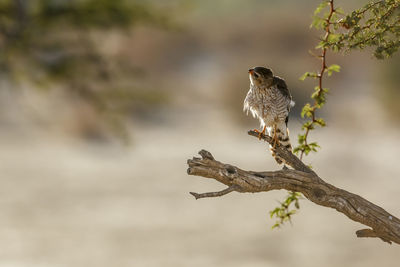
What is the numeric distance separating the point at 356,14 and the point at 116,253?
357 inches

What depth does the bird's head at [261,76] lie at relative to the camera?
411cm

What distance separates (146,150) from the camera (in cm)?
1938

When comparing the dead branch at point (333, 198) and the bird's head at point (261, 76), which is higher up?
the bird's head at point (261, 76)

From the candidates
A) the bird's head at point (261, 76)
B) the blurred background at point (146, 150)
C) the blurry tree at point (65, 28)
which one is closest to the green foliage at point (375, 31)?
the blurred background at point (146, 150)

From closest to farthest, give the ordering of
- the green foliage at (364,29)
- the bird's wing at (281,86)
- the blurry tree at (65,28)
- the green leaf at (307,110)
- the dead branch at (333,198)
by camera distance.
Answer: the green foliage at (364,29)
the green leaf at (307,110)
the dead branch at (333,198)
the bird's wing at (281,86)
the blurry tree at (65,28)

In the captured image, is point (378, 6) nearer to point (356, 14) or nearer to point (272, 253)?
point (356, 14)

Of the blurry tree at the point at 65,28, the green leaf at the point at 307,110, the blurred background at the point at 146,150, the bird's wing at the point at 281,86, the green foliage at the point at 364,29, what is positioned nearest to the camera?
the green foliage at the point at 364,29

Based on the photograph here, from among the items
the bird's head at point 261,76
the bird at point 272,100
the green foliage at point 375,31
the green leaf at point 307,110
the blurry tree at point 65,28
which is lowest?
the green leaf at point 307,110

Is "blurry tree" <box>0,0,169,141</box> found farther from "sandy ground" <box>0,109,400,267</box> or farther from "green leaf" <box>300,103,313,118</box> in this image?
"sandy ground" <box>0,109,400,267</box>

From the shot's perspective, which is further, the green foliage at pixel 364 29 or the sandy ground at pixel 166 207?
the sandy ground at pixel 166 207

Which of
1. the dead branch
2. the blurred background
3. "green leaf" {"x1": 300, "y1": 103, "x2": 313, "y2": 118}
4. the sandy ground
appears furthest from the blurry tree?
the sandy ground

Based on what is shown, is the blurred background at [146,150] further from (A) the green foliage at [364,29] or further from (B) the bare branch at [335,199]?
(B) the bare branch at [335,199]

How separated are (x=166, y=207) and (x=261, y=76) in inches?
419

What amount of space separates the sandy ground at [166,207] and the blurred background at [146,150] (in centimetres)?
4
